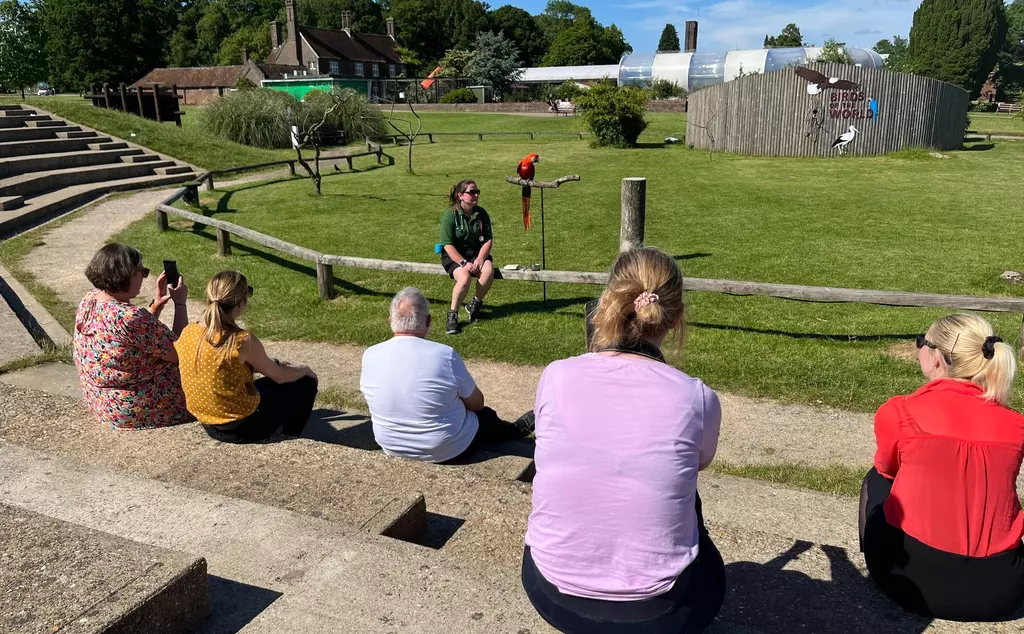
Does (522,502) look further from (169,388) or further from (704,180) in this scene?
(704,180)

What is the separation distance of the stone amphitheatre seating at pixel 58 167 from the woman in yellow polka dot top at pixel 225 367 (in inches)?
400

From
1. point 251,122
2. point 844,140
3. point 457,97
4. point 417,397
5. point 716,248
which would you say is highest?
point 457,97

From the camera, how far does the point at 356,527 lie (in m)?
3.02

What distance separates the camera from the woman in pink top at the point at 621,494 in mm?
1968

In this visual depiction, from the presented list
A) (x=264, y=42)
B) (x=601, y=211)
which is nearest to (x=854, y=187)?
(x=601, y=211)

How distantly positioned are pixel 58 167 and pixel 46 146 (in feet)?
4.61

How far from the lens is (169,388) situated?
4207 millimetres

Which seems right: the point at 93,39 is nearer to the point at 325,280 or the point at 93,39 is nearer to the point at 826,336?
the point at 325,280

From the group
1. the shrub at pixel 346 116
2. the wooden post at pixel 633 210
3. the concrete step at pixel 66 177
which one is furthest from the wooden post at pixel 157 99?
the wooden post at pixel 633 210

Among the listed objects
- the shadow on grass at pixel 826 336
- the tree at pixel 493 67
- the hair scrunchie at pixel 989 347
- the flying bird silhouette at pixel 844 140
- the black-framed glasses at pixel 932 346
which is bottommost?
the shadow on grass at pixel 826 336

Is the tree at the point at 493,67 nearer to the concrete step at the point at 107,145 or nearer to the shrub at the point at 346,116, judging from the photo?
the shrub at the point at 346,116

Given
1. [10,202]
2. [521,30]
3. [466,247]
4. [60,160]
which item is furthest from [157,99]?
[521,30]

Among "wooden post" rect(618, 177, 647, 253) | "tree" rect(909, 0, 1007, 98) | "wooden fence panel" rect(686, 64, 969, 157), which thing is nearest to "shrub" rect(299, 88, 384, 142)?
"wooden fence panel" rect(686, 64, 969, 157)

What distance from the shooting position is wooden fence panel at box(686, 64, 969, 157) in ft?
72.6
